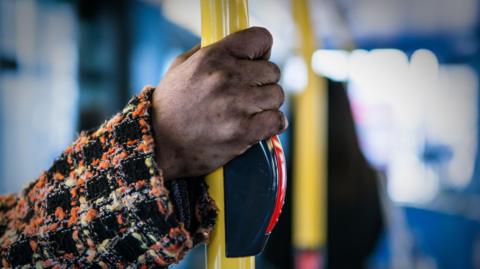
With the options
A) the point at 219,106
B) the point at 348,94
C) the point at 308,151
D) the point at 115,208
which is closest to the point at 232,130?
the point at 219,106

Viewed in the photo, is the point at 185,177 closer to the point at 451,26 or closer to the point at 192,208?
the point at 192,208

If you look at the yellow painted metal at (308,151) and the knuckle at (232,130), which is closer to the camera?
the knuckle at (232,130)

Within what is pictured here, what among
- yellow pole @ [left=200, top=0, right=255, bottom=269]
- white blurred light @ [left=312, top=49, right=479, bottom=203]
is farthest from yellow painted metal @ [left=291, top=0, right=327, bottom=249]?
white blurred light @ [left=312, top=49, right=479, bottom=203]

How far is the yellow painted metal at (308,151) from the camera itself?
198cm

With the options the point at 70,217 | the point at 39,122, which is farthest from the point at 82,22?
the point at 70,217

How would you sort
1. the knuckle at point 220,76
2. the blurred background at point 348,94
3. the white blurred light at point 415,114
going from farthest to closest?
1. the white blurred light at point 415,114
2. the blurred background at point 348,94
3. the knuckle at point 220,76

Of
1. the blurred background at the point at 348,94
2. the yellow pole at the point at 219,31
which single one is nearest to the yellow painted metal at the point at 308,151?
the blurred background at the point at 348,94

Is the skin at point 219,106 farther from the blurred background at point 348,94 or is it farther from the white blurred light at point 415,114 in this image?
the white blurred light at point 415,114

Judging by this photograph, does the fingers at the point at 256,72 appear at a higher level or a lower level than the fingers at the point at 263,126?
higher

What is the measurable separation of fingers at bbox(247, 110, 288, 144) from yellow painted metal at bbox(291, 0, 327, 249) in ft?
4.81

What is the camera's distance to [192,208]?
575 mm

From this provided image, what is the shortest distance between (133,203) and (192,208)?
0.08 meters

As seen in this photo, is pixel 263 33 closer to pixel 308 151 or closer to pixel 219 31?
pixel 219 31

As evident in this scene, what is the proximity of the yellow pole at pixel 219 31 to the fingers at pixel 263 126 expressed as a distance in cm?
5
